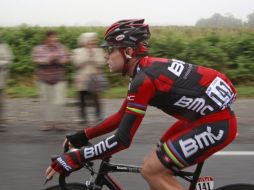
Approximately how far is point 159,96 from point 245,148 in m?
4.07

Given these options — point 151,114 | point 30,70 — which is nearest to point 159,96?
point 151,114

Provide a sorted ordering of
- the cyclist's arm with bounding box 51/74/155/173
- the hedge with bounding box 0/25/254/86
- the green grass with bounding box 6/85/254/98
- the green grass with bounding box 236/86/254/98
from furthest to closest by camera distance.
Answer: the hedge with bounding box 0/25/254/86 < the green grass with bounding box 6/85/254/98 < the green grass with bounding box 236/86/254/98 < the cyclist's arm with bounding box 51/74/155/173

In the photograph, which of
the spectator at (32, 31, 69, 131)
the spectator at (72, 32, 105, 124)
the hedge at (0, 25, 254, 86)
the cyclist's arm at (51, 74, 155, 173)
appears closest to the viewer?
the cyclist's arm at (51, 74, 155, 173)

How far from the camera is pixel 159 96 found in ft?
10.8

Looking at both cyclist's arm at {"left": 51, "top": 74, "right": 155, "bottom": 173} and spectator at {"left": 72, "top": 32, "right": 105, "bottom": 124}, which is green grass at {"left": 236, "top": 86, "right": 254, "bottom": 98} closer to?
spectator at {"left": 72, "top": 32, "right": 105, "bottom": 124}

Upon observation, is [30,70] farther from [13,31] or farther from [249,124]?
[249,124]

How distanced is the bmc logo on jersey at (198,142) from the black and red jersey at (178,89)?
0.13m

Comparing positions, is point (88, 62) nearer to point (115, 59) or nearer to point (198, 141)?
point (115, 59)

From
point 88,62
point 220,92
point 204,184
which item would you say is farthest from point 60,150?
point 220,92

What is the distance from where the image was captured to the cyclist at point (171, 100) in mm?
3238

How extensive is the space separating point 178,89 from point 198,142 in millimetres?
373

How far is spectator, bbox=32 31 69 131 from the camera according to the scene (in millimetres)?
8086

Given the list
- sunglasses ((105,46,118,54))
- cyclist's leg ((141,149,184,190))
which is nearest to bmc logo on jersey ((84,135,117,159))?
cyclist's leg ((141,149,184,190))

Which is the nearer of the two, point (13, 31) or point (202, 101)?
point (202, 101)
